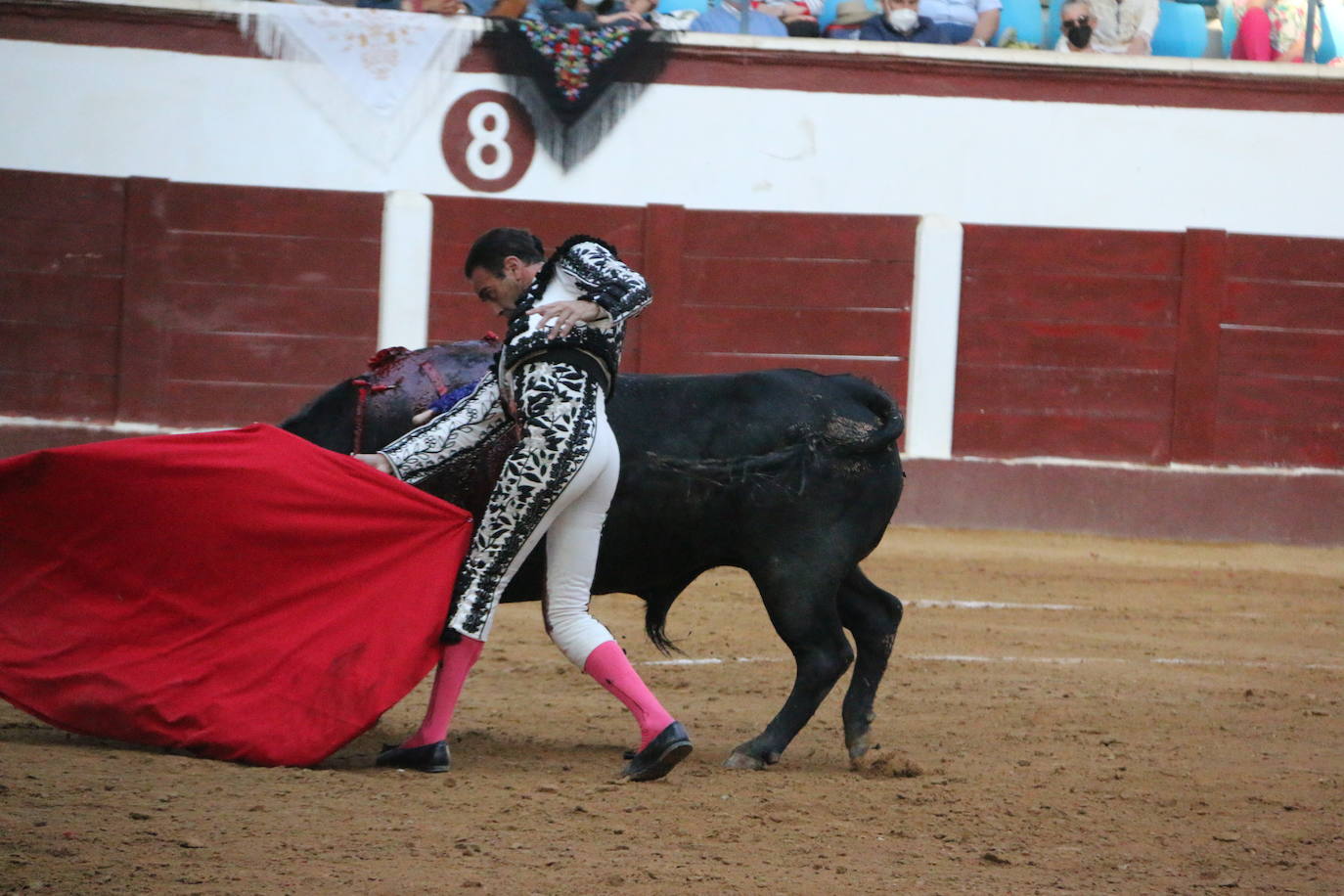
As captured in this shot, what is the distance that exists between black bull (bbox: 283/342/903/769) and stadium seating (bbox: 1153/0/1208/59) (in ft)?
20.7

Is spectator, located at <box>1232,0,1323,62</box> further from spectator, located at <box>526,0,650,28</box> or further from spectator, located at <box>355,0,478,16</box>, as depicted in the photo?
spectator, located at <box>355,0,478,16</box>

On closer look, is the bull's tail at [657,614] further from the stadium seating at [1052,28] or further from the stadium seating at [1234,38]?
the stadium seating at [1234,38]

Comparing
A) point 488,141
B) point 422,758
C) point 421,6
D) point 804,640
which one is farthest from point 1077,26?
point 422,758

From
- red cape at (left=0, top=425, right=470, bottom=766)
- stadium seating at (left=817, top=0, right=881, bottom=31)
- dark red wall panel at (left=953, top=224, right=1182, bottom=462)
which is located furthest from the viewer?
stadium seating at (left=817, top=0, right=881, bottom=31)

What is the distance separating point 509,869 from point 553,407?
1.05 metres

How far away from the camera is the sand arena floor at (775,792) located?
283cm

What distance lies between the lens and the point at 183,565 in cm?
366

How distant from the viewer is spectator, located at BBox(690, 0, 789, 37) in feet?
29.8

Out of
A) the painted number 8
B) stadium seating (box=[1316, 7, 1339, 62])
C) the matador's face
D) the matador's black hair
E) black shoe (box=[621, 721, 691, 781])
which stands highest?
stadium seating (box=[1316, 7, 1339, 62])

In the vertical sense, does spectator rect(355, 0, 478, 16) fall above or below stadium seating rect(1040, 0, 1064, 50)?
below

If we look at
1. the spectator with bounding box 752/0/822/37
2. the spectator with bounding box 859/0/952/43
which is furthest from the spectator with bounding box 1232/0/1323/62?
the spectator with bounding box 752/0/822/37

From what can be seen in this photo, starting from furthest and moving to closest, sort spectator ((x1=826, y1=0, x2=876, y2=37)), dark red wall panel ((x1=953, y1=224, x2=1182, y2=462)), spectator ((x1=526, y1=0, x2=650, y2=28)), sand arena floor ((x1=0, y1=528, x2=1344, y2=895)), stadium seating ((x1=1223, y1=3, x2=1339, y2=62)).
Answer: stadium seating ((x1=1223, y1=3, x2=1339, y2=62)) → spectator ((x1=826, y1=0, x2=876, y2=37)) → dark red wall panel ((x1=953, y1=224, x2=1182, y2=462)) → spectator ((x1=526, y1=0, x2=650, y2=28)) → sand arena floor ((x1=0, y1=528, x2=1344, y2=895))

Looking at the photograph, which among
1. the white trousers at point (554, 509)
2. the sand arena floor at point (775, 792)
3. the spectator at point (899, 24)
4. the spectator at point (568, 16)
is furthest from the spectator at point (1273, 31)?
the white trousers at point (554, 509)

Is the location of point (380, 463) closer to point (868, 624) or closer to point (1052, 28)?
point (868, 624)
